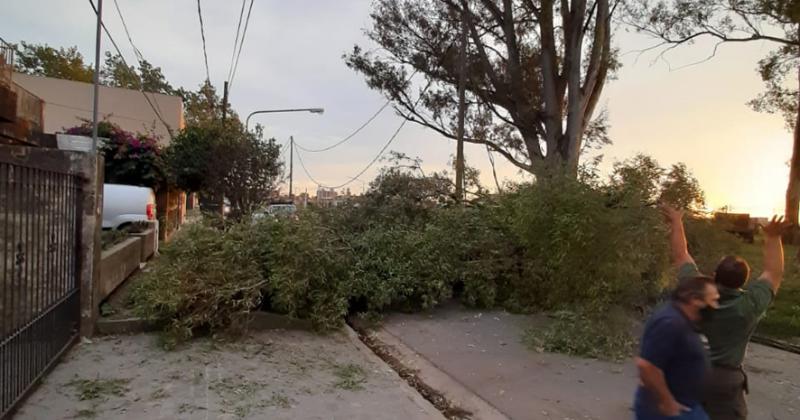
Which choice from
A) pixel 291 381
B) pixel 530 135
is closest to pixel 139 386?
pixel 291 381

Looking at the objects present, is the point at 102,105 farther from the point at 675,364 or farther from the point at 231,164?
the point at 675,364

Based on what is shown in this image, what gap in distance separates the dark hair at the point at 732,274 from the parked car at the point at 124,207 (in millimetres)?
11619

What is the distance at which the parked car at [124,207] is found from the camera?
1225 cm

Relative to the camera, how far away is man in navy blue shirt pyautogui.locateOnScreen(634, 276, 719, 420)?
2.77 m

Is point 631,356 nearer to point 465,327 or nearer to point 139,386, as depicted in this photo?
point 465,327

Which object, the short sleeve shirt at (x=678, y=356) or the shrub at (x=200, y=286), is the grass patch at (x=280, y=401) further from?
the short sleeve shirt at (x=678, y=356)

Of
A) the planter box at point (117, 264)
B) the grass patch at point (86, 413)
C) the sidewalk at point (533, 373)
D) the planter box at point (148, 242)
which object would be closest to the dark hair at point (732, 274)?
the sidewalk at point (533, 373)

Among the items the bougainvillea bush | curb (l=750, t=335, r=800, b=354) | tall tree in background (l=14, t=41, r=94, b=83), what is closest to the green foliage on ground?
→ curb (l=750, t=335, r=800, b=354)

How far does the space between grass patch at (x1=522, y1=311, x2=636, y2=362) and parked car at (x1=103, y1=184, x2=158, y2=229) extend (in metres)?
9.33

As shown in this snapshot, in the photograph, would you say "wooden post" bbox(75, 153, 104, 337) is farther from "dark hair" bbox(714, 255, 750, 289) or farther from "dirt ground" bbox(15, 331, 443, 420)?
"dark hair" bbox(714, 255, 750, 289)

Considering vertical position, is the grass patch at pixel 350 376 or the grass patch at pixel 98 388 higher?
the grass patch at pixel 98 388

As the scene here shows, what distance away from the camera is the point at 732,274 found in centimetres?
331

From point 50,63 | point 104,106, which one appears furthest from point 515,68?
point 50,63

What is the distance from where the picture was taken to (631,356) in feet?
21.0
